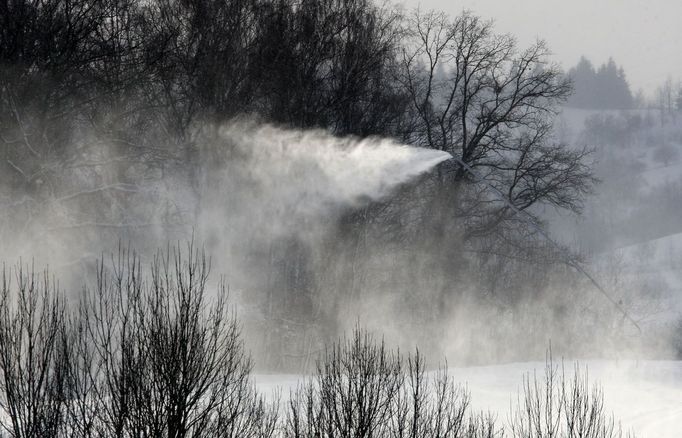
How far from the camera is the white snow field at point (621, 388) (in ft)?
65.0

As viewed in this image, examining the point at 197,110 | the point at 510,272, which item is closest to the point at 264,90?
the point at 197,110

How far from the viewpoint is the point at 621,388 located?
79.9 ft

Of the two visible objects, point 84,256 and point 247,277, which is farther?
point 247,277

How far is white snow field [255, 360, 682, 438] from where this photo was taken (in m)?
19.8

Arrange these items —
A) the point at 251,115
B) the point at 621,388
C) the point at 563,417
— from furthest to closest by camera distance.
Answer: the point at 251,115 → the point at 621,388 → the point at 563,417

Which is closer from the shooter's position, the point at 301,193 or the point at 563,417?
the point at 563,417

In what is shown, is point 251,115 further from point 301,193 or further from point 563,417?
point 563,417

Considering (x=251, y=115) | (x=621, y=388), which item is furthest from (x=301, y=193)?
(x=621, y=388)

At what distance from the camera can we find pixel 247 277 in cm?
3297

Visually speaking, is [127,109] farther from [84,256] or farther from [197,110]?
[84,256]

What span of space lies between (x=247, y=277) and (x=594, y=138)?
5798 inches

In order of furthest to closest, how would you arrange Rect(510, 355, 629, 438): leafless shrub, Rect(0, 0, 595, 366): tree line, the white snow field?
Rect(0, 0, 595, 366): tree line → the white snow field → Rect(510, 355, 629, 438): leafless shrub

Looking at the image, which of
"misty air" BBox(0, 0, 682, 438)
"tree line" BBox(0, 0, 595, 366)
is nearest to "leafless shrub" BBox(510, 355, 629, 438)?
"misty air" BBox(0, 0, 682, 438)

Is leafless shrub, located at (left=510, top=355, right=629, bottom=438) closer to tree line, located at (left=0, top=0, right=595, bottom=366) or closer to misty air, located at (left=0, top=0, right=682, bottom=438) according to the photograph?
misty air, located at (left=0, top=0, right=682, bottom=438)
